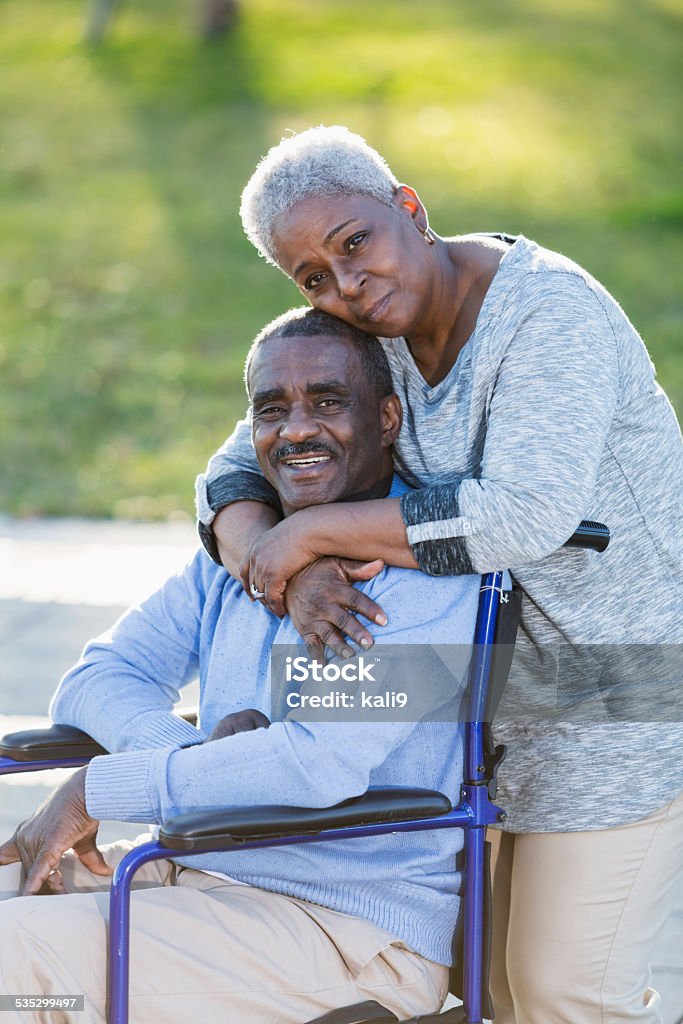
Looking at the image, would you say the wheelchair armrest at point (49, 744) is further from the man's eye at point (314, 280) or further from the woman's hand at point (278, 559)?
the man's eye at point (314, 280)

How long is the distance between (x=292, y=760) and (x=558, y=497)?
540mm

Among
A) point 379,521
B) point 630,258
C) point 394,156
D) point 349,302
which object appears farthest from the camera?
point 394,156

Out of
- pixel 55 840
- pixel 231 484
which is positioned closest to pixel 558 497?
pixel 231 484

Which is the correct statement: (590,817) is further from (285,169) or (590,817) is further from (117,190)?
(117,190)

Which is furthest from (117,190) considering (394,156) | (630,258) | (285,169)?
(285,169)

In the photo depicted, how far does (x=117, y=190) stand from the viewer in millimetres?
12789

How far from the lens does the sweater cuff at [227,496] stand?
2.47 m

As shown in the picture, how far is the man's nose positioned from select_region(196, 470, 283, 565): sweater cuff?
24cm

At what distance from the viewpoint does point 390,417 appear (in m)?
2.36

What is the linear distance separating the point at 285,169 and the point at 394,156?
35.5 feet

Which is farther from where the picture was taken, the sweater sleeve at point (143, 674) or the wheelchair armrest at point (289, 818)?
the sweater sleeve at point (143, 674)

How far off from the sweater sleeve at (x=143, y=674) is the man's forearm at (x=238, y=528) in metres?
0.15

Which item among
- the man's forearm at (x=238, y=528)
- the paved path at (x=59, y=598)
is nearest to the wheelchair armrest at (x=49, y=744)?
the man's forearm at (x=238, y=528)

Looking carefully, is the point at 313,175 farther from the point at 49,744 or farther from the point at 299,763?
the point at 49,744
